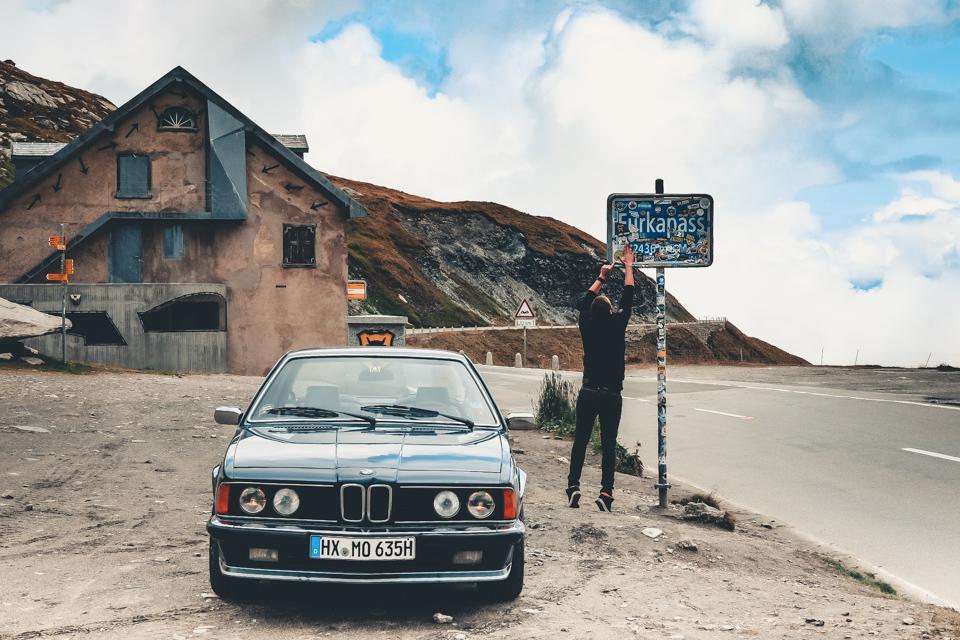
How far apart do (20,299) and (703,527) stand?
24983 millimetres

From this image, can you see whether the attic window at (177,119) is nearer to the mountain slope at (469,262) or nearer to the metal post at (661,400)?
the metal post at (661,400)

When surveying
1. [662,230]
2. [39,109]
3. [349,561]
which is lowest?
[349,561]

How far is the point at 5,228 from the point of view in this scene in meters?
28.0

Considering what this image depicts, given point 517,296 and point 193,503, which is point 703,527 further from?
point 517,296

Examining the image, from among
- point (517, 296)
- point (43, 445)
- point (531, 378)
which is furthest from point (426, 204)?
point (43, 445)

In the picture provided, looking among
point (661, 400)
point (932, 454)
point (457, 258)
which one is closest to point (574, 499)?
point (661, 400)

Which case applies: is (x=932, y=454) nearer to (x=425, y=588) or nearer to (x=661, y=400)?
(x=661, y=400)

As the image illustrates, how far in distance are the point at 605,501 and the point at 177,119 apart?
83.7 ft

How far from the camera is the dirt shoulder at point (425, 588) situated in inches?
171

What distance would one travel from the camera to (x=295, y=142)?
104 ft

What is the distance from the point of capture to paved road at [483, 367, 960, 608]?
276 inches

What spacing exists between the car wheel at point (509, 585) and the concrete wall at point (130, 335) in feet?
79.7

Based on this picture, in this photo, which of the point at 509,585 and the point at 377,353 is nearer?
the point at 509,585

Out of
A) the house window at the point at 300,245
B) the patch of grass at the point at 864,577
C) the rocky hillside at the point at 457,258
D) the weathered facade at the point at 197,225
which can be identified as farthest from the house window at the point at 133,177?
the rocky hillside at the point at 457,258
